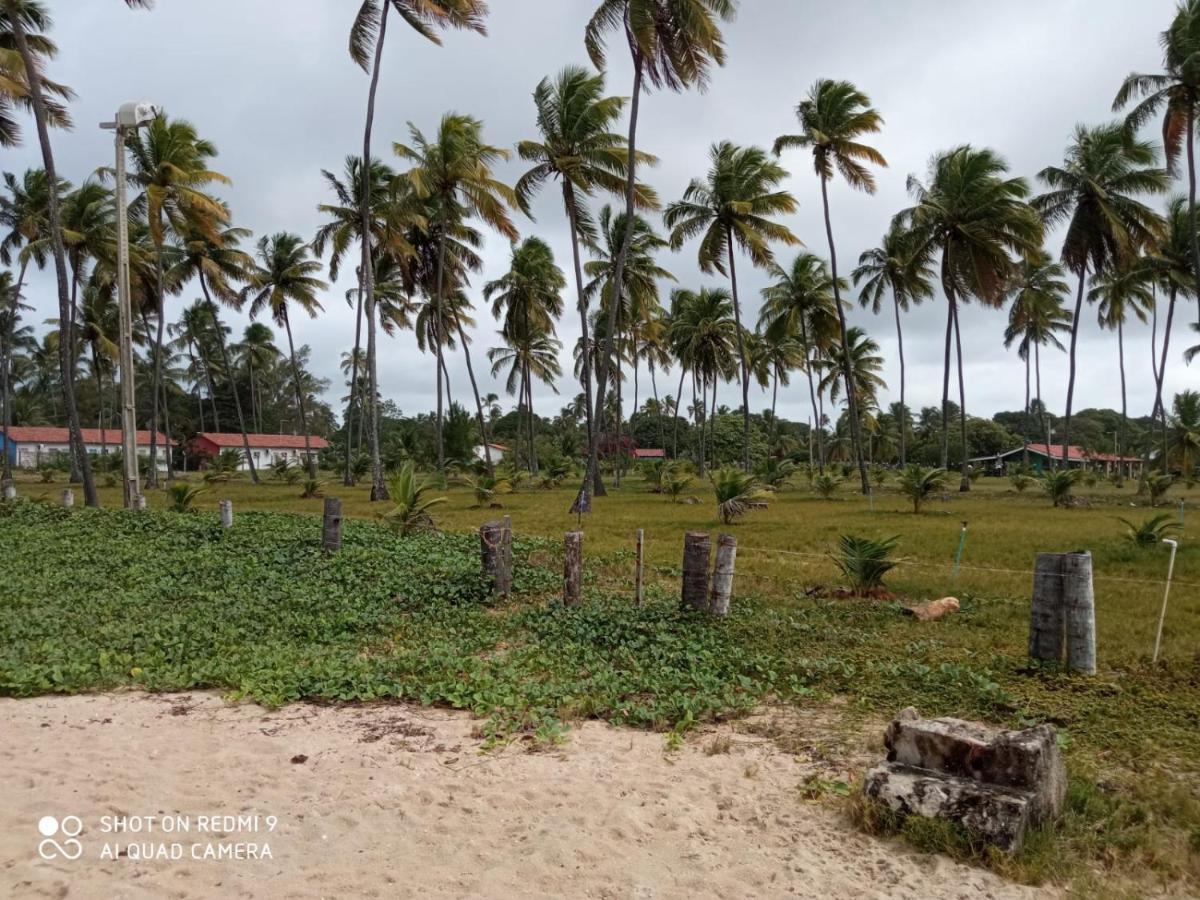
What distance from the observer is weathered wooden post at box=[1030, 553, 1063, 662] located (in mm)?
5898

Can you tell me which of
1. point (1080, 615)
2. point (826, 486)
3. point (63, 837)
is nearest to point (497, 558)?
point (63, 837)

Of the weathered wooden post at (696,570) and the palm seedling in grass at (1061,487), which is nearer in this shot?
the weathered wooden post at (696,570)

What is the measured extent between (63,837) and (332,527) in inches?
318

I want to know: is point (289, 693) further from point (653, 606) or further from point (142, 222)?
point (142, 222)

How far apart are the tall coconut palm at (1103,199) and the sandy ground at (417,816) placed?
92.8 ft

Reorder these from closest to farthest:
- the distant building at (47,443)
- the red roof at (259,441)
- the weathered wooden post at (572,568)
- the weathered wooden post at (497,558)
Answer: the weathered wooden post at (572,568)
the weathered wooden post at (497,558)
the distant building at (47,443)
the red roof at (259,441)

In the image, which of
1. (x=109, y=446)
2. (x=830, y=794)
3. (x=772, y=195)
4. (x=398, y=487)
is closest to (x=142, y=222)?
(x=398, y=487)

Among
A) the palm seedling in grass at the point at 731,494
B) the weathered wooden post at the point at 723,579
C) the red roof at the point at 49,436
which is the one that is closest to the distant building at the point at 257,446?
the red roof at the point at 49,436

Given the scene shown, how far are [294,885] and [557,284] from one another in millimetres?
35423

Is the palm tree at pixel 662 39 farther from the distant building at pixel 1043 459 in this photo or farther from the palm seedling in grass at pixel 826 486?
the distant building at pixel 1043 459

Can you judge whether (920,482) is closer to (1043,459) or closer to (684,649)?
(684,649)

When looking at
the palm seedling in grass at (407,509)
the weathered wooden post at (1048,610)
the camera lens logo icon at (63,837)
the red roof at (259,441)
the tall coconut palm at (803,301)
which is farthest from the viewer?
the red roof at (259,441)

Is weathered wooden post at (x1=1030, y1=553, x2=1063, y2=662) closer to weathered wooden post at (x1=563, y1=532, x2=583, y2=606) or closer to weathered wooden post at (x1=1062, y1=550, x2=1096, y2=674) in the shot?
weathered wooden post at (x1=1062, y1=550, x2=1096, y2=674)

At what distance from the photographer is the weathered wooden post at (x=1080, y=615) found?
18.7 ft
